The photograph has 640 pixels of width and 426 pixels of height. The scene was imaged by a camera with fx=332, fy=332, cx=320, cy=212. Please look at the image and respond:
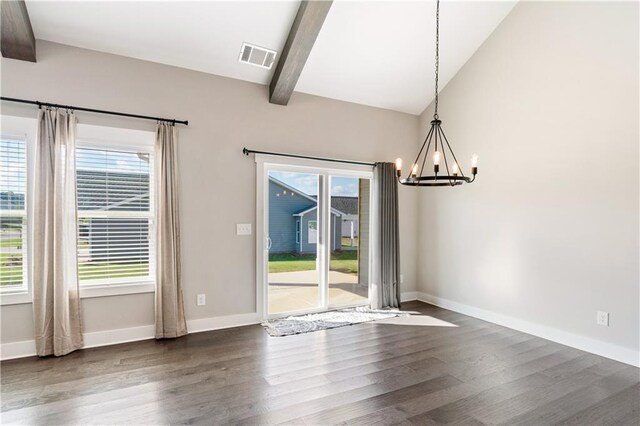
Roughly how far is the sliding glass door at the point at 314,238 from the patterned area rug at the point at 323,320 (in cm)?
17

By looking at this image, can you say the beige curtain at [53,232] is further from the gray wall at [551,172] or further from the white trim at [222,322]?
the gray wall at [551,172]

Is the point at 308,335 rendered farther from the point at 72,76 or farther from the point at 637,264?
the point at 72,76

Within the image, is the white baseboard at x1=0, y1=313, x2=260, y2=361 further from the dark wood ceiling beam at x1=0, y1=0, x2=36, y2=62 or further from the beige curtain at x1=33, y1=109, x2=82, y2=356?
the dark wood ceiling beam at x1=0, y1=0, x2=36, y2=62

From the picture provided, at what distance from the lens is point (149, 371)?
9.48 ft

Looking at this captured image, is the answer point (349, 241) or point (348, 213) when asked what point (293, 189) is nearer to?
point (348, 213)

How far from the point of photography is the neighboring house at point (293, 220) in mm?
4363

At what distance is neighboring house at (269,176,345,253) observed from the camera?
4363 mm

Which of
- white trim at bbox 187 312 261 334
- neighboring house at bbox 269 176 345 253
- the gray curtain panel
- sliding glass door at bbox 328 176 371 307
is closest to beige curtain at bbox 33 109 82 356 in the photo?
white trim at bbox 187 312 261 334

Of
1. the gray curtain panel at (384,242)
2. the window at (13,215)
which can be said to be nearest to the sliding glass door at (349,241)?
the gray curtain panel at (384,242)

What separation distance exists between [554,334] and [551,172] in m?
1.80

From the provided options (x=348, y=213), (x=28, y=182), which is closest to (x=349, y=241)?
(x=348, y=213)

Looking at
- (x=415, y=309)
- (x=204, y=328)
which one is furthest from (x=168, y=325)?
(x=415, y=309)

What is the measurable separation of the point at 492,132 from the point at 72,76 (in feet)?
16.0

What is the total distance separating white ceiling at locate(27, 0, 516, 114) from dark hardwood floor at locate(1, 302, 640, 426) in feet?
10.2
